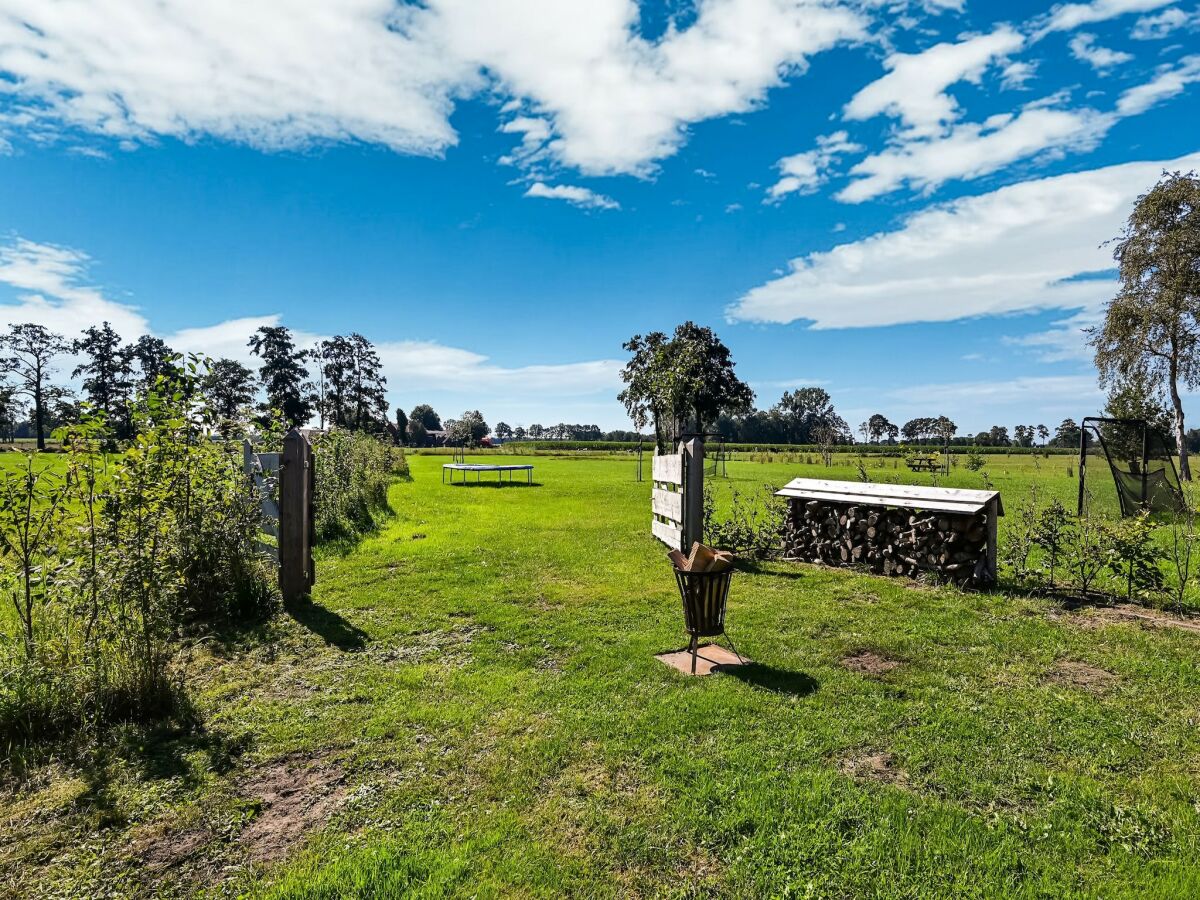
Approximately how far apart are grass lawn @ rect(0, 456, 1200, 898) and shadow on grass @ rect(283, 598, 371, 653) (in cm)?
6

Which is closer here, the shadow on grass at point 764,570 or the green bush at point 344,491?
the shadow on grass at point 764,570

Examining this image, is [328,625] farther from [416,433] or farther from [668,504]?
[416,433]

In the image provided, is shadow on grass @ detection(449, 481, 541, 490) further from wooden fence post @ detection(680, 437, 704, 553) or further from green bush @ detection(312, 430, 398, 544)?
wooden fence post @ detection(680, 437, 704, 553)

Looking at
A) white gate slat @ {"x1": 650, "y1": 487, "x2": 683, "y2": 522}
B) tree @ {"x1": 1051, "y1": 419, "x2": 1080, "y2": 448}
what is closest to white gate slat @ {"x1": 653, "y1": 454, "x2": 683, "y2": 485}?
white gate slat @ {"x1": 650, "y1": 487, "x2": 683, "y2": 522}

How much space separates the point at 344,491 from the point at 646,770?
10439mm

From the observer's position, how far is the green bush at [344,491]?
1057 centimetres

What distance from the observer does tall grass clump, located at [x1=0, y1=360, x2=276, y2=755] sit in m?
Answer: 3.48

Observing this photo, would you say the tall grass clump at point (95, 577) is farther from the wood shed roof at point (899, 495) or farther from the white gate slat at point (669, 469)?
the wood shed roof at point (899, 495)

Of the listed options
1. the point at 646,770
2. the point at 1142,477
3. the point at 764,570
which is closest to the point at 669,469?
the point at 764,570

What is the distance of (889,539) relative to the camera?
7734mm

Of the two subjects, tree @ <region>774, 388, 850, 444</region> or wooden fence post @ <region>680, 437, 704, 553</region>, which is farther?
tree @ <region>774, 388, 850, 444</region>

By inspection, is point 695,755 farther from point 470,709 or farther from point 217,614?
point 217,614

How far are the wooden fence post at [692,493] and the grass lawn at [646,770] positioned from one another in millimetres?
2872

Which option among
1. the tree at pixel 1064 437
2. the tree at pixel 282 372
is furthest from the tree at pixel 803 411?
the tree at pixel 282 372
